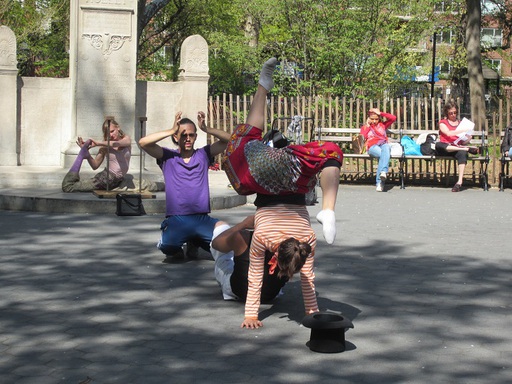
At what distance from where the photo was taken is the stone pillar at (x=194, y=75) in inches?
667

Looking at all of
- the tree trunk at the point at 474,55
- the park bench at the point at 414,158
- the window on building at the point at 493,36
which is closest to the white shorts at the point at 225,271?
the park bench at the point at 414,158

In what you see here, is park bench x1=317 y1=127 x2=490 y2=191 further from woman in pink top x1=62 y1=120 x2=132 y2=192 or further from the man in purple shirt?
the man in purple shirt

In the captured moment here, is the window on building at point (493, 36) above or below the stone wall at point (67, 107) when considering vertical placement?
above

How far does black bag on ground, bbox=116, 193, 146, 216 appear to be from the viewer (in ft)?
42.7

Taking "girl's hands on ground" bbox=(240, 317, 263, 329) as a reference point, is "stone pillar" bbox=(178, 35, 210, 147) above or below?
above

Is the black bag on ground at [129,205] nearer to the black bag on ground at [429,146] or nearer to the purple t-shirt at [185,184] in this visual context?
the purple t-shirt at [185,184]

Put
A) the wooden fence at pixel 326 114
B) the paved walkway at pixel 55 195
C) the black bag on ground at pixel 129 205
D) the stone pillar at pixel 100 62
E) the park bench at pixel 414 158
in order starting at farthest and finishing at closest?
1. the wooden fence at pixel 326 114
2. the park bench at pixel 414 158
3. the stone pillar at pixel 100 62
4. the paved walkway at pixel 55 195
5. the black bag on ground at pixel 129 205

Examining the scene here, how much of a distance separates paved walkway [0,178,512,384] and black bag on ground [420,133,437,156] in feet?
23.6

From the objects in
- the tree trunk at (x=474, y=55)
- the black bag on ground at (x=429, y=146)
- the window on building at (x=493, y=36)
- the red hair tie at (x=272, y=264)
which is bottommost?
the red hair tie at (x=272, y=264)

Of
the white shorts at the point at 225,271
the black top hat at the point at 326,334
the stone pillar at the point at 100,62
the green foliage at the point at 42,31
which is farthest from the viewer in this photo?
the green foliage at the point at 42,31

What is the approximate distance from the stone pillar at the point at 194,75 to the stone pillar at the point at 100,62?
1.47 meters

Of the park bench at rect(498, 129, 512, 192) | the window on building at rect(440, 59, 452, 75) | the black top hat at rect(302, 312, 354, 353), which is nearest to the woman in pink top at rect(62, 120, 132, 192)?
the park bench at rect(498, 129, 512, 192)

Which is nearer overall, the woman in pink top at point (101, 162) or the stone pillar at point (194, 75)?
the woman in pink top at point (101, 162)

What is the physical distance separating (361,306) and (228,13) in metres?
33.0
